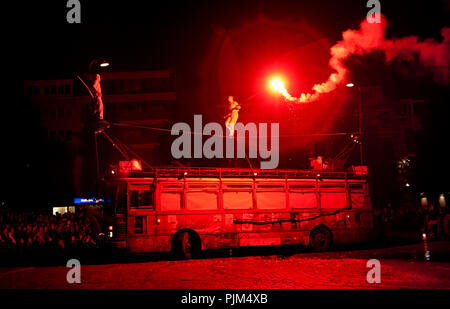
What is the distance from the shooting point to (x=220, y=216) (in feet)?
50.0

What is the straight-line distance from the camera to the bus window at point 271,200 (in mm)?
16062

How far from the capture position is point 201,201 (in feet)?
49.5

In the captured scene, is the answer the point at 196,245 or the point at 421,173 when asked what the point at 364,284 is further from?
the point at 421,173

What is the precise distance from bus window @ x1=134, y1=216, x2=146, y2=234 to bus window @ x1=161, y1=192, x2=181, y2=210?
804 millimetres

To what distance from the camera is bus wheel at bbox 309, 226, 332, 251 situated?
16719mm

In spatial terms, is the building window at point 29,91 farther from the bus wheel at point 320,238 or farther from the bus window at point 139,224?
the bus wheel at point 320,238

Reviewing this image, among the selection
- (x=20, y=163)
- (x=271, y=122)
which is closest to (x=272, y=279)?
(x=271, y=122)

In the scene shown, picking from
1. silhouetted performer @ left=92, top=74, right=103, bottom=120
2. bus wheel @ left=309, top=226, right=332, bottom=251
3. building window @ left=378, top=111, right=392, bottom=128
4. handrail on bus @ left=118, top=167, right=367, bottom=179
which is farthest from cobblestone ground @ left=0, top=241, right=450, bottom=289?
building window @ left=378, top=111, right=392, bottom=128

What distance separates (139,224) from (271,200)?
16.7 ft

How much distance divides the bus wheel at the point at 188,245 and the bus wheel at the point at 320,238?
4.64 meters

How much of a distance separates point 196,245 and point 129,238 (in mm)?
2402
